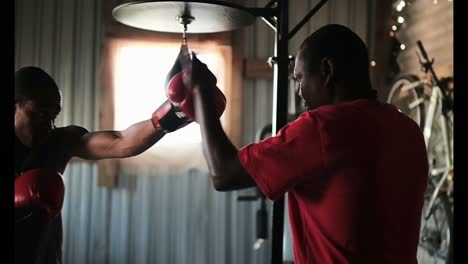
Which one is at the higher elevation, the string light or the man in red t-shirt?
the string light

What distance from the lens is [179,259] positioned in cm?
336

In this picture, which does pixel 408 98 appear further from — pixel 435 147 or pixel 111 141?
pixel 111 141

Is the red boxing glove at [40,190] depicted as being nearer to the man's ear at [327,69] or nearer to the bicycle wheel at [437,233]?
the man's ear at [327,69]

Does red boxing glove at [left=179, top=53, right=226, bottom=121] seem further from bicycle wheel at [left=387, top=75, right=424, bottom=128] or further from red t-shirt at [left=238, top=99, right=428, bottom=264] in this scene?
bicycle wheel at [left=387, top=75, right=424, bottom=128]

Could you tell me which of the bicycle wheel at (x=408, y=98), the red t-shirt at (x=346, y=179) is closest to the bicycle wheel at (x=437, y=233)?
the bicycle wheel at (x=408, y=98)

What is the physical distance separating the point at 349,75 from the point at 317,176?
238 millimetres

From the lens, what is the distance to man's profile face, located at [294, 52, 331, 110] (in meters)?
1.14

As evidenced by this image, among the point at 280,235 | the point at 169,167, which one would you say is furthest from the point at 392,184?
the point at 169,167

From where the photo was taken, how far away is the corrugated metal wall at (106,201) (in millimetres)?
3273

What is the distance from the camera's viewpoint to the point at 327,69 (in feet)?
3.68

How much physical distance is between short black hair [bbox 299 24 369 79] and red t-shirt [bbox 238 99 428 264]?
0.26ft

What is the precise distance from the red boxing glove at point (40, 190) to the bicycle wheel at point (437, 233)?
2261 mm

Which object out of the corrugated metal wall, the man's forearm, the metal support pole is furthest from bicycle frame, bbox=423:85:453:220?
the man's forearm

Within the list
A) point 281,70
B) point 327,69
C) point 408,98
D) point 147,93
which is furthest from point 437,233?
point 327,69
